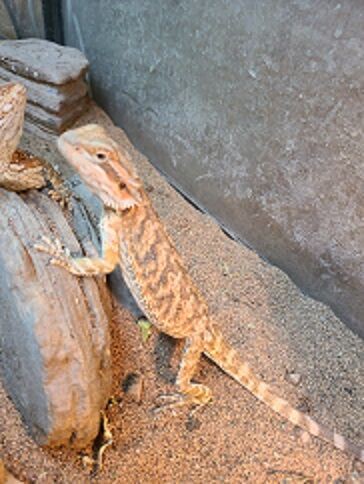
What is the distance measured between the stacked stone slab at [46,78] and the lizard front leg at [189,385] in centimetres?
233

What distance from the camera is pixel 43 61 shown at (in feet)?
13.2

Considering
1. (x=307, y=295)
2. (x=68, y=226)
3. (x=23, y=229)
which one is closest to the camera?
(x=23, y=229)

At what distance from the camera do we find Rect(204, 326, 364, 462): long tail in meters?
2.73

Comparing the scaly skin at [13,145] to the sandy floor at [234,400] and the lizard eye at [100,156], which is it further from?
the sandy floor at [234,400]

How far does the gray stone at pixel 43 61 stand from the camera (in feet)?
13.0

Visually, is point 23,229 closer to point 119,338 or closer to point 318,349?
point 119,338

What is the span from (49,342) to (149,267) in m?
0.67

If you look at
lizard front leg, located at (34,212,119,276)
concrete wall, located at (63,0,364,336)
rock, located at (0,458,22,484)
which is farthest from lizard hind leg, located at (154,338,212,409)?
concrete wall, located at (63,0,364,336)

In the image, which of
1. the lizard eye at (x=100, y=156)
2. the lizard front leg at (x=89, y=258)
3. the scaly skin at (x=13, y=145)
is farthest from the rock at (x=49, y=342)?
the lizard eye at (x=100, y=156)

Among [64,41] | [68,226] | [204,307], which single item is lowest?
[204,307]

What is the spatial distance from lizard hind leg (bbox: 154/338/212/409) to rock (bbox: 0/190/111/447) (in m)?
0.37

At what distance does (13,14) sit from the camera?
15.3ft

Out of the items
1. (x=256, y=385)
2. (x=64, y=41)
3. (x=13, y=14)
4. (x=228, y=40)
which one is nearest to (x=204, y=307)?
(x=256, y=385)

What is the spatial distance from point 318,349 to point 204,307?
83cm
